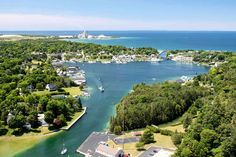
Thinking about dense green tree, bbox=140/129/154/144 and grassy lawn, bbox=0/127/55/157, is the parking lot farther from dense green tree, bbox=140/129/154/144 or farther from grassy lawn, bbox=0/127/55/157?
grassy lawn, bbox=0/127/55/157

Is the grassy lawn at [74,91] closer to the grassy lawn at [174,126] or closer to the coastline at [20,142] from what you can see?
the coastline at [20,142]

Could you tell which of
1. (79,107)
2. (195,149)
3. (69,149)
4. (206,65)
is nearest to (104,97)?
(79,107)

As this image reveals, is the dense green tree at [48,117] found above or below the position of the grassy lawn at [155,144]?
above

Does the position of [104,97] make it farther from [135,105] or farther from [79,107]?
[135,105]

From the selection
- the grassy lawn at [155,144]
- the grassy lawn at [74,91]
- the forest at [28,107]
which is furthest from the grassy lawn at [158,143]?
the grassy lawn at [74,91]

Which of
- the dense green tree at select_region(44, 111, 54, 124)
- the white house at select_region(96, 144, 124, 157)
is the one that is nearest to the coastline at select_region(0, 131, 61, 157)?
the dense green tree at select_region(44, 111, 54, 124)

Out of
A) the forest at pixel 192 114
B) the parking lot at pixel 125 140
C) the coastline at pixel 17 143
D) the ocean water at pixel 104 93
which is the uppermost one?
the forest at pixel 192 114
